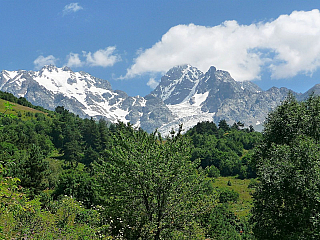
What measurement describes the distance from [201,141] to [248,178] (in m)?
33.5

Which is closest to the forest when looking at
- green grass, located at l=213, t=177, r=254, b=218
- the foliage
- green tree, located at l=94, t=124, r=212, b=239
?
green tree, located at l=94, t=124, r=212, b=239

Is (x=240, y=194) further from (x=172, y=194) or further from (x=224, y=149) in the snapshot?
(x=172, y=194)

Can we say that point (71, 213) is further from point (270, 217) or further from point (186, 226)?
point (270, 217)

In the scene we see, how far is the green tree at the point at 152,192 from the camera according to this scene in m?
17.4

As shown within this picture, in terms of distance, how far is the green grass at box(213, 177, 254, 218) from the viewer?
254 feet

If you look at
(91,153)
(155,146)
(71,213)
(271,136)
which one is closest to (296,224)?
(271,136)

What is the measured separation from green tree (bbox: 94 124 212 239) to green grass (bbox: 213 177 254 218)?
184 feet

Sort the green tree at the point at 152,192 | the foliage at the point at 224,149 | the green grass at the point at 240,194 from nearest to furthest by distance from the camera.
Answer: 1. the green tree at the point at 152,192
2. the green grass at the point at 240,194
3. the foliage at the point at 224,149

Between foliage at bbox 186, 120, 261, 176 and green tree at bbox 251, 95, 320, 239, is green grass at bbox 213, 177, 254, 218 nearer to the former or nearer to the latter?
foliage at bbox 186, 120, 261, 176

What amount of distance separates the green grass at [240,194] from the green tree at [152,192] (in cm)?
5608

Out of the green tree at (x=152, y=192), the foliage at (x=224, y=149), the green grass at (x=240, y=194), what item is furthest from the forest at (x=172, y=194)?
the foliage at (x=224, y=149)

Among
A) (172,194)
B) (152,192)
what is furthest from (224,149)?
(152,192)

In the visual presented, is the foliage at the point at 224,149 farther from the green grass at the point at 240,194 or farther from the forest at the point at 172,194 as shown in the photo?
the forest at the point at 172,194

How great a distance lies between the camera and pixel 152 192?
1759cm
